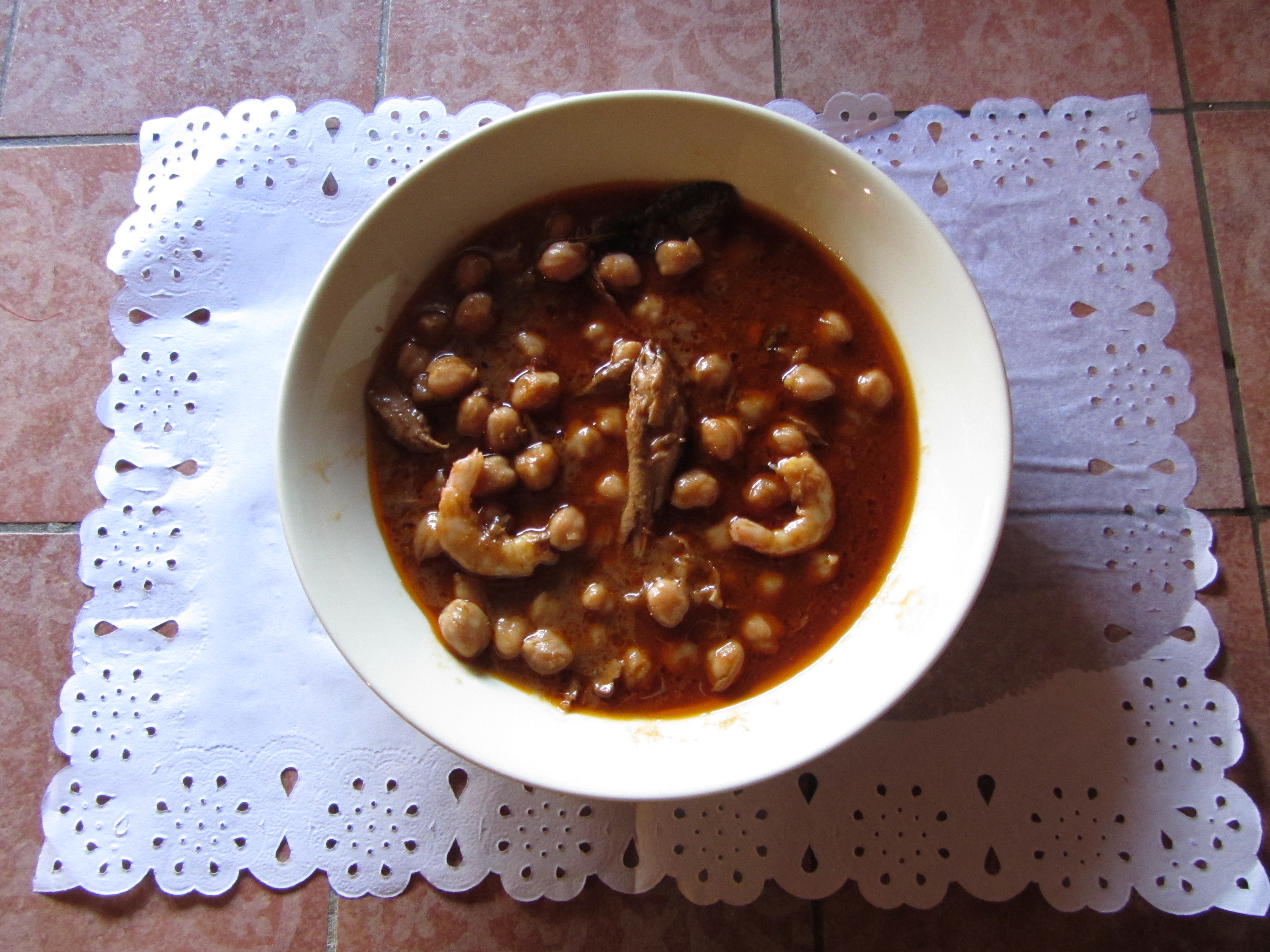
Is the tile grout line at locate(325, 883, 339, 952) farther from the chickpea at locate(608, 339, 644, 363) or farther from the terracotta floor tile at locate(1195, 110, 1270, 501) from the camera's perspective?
the terracotta floor tile at locate(1195, 110, 1270, 501)

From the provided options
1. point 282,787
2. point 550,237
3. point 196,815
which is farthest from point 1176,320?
point 196,815

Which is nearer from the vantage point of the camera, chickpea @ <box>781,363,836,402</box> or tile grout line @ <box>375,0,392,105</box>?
chickpea @ <box>781,363,836,402</box>

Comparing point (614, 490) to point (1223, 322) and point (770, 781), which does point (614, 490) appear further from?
point (1223, 322)

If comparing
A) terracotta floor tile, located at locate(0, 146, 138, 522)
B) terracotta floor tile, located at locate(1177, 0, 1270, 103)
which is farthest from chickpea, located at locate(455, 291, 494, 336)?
terracotta floor tile, located at locate(1177, 0, 1270, 103)

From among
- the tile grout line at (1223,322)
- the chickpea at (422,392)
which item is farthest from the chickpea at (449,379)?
the tile grout line at (1223,322)

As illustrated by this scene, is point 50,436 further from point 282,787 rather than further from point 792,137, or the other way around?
point 792,137

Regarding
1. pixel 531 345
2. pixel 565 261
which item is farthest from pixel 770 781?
pixel 565 261

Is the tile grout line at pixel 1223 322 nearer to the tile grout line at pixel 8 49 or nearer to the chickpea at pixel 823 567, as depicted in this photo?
the chickpea at pixel 823 567
